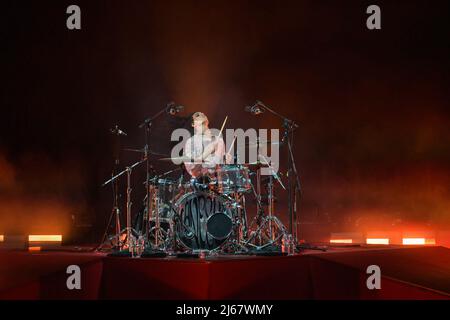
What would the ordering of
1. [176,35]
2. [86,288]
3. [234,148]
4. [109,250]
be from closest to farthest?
1. [86,288]
2. [109,250]
3. [234,148]
4. [176,35]

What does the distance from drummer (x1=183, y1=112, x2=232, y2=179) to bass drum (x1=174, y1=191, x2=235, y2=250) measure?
369 mm

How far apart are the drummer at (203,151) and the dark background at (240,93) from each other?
185cm

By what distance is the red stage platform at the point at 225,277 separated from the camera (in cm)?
422

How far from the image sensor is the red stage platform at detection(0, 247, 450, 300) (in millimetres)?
4223

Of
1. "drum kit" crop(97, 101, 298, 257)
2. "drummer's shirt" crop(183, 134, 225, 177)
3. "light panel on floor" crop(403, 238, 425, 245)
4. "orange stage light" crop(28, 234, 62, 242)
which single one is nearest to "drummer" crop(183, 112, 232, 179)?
"drummer's shirt" crop(183, 134, 225, 177)

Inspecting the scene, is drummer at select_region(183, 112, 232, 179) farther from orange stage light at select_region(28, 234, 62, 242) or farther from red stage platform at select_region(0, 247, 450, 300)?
orange stage light at select_region(28, 234, 62, 242)

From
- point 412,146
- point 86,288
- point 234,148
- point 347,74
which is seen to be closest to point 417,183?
point 412,146

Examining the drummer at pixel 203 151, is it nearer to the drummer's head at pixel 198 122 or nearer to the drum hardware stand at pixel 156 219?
the drummer's head at pixel 198 122

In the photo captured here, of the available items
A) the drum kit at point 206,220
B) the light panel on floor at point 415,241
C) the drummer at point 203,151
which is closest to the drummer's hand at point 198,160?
the drummer at point 203,151

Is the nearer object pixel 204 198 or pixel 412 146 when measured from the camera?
pixel 204 198
